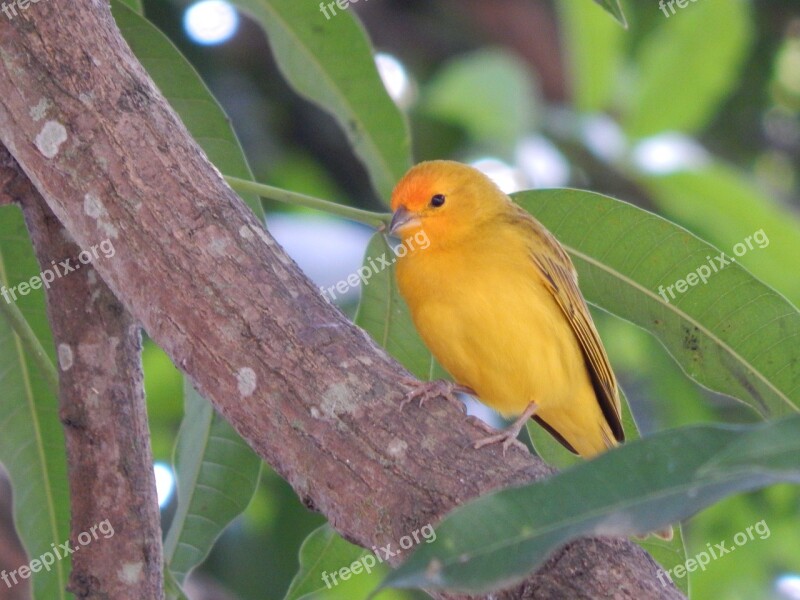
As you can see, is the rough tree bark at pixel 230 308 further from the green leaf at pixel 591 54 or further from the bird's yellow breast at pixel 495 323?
the green leaf at pixel 591 54

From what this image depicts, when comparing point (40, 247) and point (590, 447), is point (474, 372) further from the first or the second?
point (40, 247)

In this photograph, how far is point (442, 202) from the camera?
425 cm

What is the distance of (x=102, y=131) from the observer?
2740 mm

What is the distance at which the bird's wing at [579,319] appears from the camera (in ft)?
12.9

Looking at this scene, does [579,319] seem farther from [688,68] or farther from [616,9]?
[688,68]

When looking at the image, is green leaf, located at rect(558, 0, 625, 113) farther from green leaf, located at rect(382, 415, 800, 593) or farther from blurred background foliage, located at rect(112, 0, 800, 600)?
green leaf, located at rect(382, 415, 800, 593)

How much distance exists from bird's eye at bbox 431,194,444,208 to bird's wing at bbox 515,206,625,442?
0.38m

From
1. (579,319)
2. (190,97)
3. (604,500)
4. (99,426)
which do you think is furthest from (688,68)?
(604,500)

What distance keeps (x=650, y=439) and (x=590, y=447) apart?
7.75 feet

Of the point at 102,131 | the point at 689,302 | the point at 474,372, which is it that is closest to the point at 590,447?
the point at 474,372

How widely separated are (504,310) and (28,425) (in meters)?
1.57

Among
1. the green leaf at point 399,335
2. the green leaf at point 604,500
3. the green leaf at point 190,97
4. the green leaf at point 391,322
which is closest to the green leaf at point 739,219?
A: the green leaf at point 399,335

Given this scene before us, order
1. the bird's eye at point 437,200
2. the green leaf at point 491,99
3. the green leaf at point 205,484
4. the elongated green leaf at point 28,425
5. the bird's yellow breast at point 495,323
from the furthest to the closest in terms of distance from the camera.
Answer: the green leaf at point 491,99, the bird's eye at point 437,200, the bird's yellow breast at point 495,323, the elongated green leaf at point 28,425, the green leaf at point 205,484

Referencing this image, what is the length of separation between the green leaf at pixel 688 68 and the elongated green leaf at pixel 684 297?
9.87 feet
